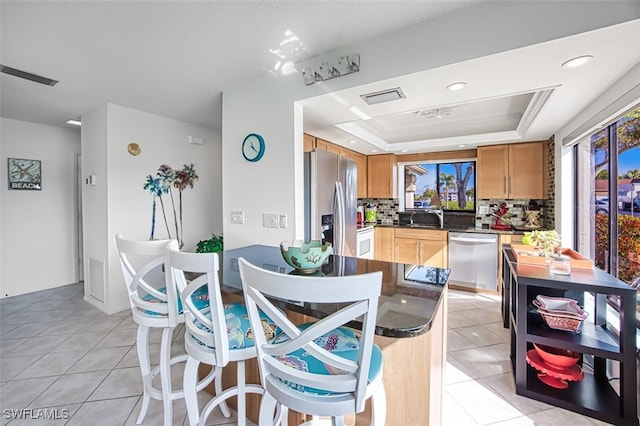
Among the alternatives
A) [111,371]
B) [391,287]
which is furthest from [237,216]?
[391,287]

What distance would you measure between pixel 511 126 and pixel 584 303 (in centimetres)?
242

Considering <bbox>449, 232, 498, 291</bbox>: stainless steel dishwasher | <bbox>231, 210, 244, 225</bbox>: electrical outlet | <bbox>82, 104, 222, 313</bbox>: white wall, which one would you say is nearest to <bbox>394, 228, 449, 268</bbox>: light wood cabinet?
<bbox>449, 232, 498, 291</bbox>: stainless steel dishwasher

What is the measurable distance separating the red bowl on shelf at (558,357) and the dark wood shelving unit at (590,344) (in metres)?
0.13

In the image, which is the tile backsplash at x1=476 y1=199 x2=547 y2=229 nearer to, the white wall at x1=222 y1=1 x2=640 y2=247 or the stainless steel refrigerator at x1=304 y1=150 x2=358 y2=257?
the stainless steel refrigerator at x1=304 y1=150 x2=358 y2=257

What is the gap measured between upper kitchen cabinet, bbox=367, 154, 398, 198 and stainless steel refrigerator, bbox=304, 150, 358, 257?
1453 mm

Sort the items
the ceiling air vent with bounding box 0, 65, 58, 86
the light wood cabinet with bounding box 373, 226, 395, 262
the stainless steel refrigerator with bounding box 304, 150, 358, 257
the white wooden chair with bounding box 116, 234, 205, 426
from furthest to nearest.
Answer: the light wood cabinet with bounding box 373, 226, 395, 262, the stainless steel refrigerator with bounding box 304, 150, 358, 257, the ceiling air vent with bounding box 0, 65, 58, 86, the white wooden chair with bounding box 116, 234, 205, 426

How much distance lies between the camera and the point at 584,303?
208 cm

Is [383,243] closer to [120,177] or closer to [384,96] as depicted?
[384,96]

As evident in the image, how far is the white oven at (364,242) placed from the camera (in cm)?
383

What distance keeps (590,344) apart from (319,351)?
1.83 meters

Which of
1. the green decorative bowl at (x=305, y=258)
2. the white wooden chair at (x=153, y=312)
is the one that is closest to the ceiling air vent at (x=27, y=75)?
the white wooden chair at (x=153, y=312)

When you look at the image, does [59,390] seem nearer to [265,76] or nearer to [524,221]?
[265,76]

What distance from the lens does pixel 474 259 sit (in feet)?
12.4

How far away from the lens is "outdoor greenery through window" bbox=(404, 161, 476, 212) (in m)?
4.41
